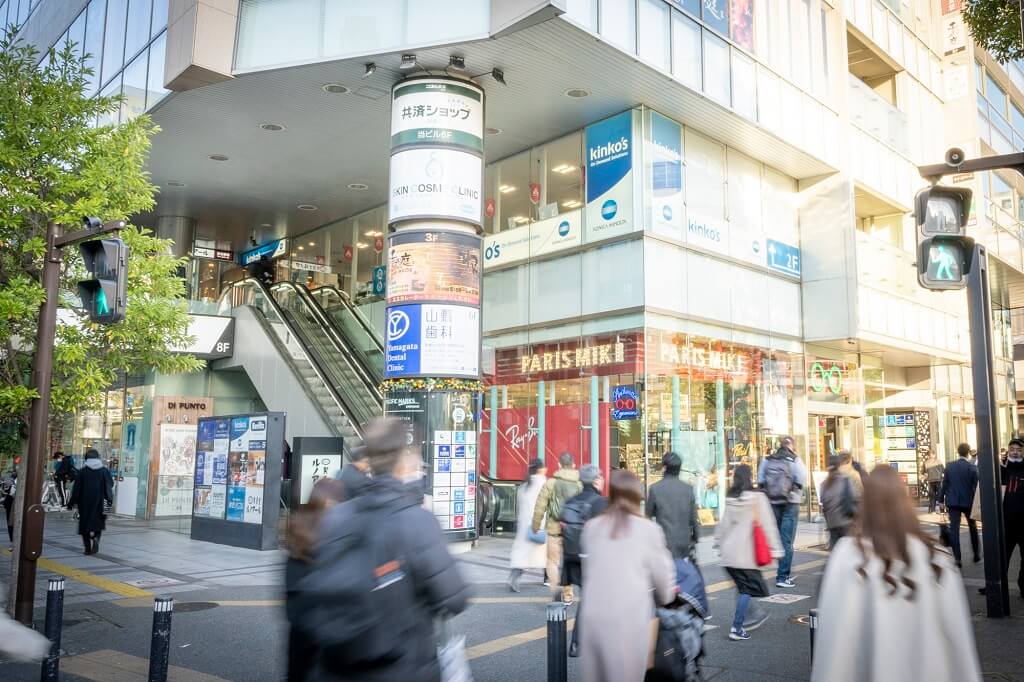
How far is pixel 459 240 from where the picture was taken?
46.6 ft

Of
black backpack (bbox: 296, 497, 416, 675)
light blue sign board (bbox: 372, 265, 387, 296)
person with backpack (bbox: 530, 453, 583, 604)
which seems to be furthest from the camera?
light blue sign board (bbox: 372, 265, 387, 296)

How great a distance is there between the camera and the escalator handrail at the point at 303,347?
17.8m

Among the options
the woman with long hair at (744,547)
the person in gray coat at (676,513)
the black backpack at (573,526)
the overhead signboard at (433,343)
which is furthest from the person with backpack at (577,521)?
the overhead signboard at (433,343)

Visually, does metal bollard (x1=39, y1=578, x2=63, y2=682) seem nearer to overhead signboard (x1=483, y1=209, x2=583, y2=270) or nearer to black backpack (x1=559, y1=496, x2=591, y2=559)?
black backpack (x1=559, y1=496, x2=591, y2=559)

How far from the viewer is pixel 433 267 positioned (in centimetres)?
1405

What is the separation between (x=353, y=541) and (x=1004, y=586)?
777 centimetres

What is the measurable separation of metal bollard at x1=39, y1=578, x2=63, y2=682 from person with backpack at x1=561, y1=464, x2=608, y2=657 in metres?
3.77

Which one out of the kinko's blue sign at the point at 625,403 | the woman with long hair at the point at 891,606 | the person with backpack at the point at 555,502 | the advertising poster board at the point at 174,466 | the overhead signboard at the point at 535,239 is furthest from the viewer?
the advertising poster board at the point at 174,466

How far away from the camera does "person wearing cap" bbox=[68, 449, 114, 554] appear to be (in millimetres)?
13195

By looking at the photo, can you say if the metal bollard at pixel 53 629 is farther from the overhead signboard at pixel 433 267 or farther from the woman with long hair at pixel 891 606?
the overhead signboard at pixel 433 267

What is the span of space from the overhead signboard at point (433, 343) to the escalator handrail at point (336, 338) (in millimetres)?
4555

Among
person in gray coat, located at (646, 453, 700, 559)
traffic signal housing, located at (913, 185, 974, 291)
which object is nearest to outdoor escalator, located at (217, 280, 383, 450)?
person in gray coat, located at (646, 453, 700, 559)

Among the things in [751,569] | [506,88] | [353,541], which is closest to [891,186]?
[506,88]

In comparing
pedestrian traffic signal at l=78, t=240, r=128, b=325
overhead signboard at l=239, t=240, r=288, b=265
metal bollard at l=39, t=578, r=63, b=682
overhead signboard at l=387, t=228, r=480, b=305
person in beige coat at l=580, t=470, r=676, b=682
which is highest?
overhead signboard at l=239, t=240, r=288, b=265
